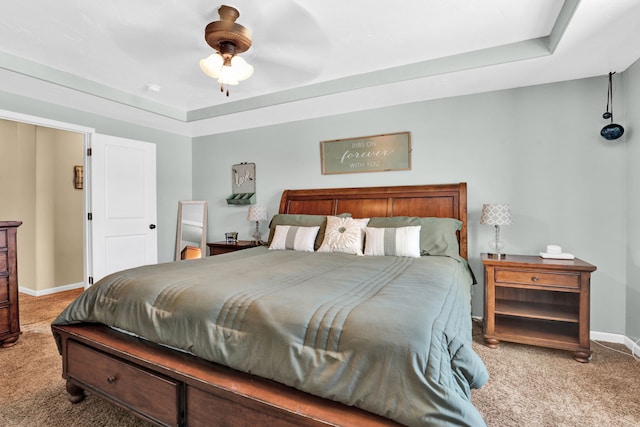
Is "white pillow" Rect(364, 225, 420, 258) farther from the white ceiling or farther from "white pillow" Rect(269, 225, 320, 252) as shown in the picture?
the white ceiling

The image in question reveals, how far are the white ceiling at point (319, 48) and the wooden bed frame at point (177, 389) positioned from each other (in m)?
2.08

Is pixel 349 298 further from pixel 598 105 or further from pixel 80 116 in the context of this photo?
pixel 80 116

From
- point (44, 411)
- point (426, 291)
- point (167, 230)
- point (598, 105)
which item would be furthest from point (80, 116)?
point (598, 105)

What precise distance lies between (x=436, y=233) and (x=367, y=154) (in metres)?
1.33

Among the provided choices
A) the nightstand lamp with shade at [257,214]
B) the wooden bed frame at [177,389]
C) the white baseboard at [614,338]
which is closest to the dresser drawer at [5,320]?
the wooden bed frame at [177,389]

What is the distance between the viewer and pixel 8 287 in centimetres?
266

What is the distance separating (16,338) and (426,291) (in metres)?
3.31

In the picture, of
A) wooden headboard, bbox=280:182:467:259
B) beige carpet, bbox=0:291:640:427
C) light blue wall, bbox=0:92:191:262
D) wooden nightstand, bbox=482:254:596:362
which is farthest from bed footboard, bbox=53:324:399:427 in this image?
light blue wall, bbox=0:92:191:262

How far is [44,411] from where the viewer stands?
1.80 metres

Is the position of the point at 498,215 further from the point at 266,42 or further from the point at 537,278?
the point at 266,42

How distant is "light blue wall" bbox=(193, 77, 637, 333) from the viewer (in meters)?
2.74

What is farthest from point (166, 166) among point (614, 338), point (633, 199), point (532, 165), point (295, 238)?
point (614, 338)

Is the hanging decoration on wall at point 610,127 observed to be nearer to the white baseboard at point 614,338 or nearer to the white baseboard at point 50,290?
the white baseboard at point 614,338

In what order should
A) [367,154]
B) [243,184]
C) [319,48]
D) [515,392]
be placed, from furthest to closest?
[243,184], [367,154], [319,48], [515,392]
